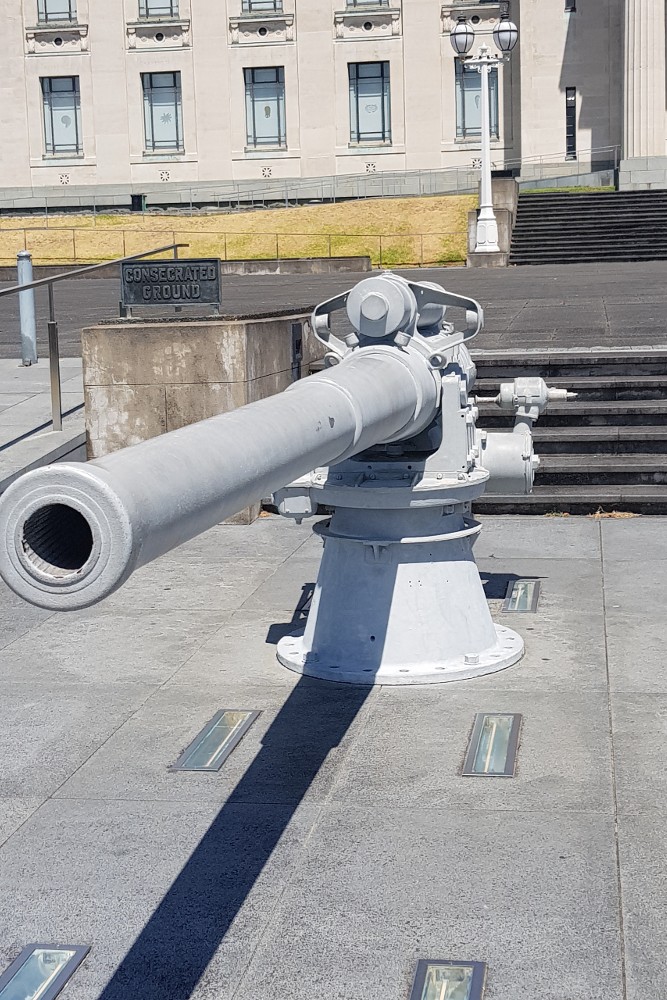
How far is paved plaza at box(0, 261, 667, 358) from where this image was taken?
15.9 m

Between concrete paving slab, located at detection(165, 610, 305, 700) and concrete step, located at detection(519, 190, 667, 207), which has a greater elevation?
concrete step, located at detection(519, 190, 667, 207)

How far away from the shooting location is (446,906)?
414cm

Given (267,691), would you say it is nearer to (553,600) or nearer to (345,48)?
(553,600)

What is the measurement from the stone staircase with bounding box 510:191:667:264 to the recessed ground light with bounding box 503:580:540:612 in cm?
2656

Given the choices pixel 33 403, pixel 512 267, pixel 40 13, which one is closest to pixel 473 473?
pixel 33 403

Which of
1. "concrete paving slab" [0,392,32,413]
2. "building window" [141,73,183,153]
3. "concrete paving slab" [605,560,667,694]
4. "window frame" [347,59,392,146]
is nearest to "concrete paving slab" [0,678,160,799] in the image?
"concrete paving slab" [605,560,667,694]

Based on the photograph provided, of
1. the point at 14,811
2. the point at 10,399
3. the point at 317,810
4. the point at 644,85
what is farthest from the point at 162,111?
the point at 317,810

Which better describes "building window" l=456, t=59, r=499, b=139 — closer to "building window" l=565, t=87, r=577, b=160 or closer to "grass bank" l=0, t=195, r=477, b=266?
"building window" l=565, t=87, r=577, b=160

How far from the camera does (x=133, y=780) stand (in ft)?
17.1

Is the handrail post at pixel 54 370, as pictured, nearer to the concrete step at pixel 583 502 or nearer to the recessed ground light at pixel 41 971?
the concrete step at pixel 583 502

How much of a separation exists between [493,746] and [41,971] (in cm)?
227

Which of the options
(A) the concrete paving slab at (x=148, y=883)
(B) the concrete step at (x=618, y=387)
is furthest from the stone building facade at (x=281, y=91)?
(A) the concrete paving slab at (x=148, y=883)

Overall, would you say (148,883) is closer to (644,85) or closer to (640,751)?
(640,751)

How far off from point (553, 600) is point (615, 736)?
233 centimetres
